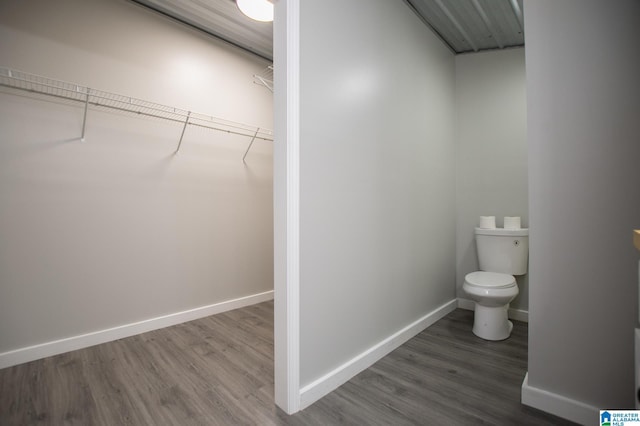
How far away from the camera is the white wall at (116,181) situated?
182 cm

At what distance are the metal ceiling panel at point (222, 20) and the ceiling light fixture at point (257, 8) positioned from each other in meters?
0.26

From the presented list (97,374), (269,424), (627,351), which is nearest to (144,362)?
(97,374)

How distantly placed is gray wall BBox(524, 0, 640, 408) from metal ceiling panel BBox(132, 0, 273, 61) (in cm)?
203

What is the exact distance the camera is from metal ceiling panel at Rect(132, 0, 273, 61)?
2242 millimetres

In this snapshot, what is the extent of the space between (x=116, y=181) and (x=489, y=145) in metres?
3.23

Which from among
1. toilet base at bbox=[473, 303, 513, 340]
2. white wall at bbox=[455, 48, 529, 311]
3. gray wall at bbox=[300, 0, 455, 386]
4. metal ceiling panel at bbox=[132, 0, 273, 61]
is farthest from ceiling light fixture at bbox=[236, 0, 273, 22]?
toilet base at bbox=[473, 303, 513, 340]

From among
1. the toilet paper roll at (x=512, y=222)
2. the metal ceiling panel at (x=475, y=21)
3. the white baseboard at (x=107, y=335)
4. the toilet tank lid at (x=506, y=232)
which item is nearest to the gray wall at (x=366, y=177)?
the metal ceiling panel at (x=475, y=21)

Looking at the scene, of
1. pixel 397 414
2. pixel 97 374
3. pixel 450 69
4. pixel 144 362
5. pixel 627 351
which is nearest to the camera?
pixel 627 351

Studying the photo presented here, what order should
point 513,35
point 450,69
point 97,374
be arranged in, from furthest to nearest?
point 450,69 < point 513,35 < point 97,374

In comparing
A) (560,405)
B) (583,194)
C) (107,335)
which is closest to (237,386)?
(107,335)

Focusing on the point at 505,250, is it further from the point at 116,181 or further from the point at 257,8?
the point at 116,181

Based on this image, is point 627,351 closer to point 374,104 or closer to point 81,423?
point 374,104

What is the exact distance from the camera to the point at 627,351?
1220mm

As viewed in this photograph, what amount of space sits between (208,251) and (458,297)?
251 cm
